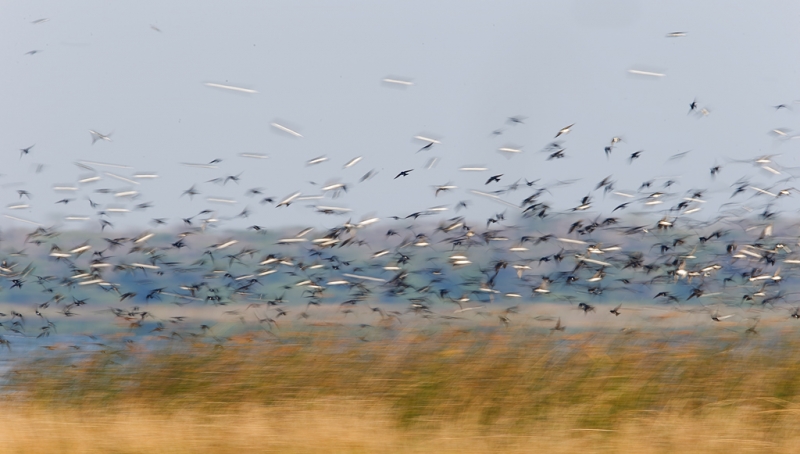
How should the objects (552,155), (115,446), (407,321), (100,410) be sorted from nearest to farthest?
(115,446)
(100,410)
(407,321)
(552,155)

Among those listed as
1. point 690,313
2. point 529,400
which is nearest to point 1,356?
point 529,400

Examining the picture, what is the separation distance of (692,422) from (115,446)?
4460 millimetres

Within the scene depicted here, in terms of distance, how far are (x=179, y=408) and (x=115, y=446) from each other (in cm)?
86

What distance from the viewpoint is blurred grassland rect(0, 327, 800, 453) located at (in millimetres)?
6789

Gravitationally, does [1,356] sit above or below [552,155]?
below

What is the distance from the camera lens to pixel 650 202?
9.70 m

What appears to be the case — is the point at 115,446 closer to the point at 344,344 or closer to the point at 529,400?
the point at 344,344

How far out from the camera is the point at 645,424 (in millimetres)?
6945

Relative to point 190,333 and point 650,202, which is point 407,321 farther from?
point 650,202

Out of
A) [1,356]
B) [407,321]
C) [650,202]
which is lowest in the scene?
[1,356]

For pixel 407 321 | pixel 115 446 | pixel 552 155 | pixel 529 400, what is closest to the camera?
pixel 115 446

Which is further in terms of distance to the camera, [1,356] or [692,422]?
[1,356]

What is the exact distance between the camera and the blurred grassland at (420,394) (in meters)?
6.79

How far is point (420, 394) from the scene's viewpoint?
7.36 m
